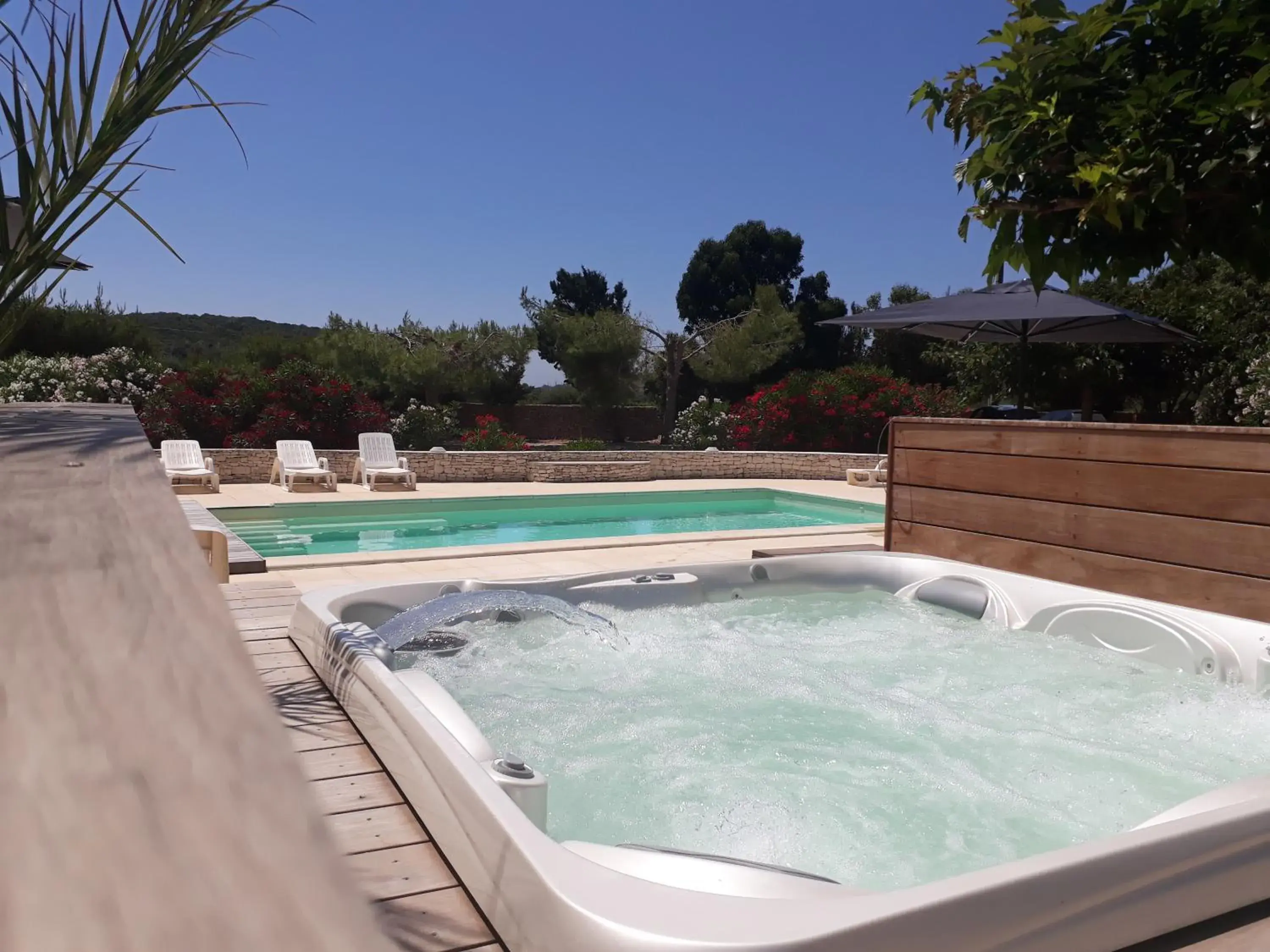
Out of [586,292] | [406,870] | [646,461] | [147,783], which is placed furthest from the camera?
[586,292]

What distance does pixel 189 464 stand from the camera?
40.1 ft

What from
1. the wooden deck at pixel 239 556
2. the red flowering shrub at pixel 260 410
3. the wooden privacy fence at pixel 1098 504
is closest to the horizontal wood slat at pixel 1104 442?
the wooden privacy fence at pixel 1098 504

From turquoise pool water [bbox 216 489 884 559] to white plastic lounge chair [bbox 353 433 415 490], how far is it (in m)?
1.12

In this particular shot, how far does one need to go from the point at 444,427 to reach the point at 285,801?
17819mm

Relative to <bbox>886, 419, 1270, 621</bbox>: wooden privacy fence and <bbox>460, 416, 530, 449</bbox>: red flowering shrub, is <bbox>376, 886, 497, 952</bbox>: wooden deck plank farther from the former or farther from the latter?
<bbox>460, 416, 530, 449</bbox>: red flowering shrub

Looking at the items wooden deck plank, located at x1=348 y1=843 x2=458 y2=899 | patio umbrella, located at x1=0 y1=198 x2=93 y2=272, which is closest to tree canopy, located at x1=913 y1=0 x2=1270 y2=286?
wooden deck plank, located at x1=348 y1=843 x2=458 y2=899

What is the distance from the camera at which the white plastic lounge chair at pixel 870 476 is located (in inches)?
547

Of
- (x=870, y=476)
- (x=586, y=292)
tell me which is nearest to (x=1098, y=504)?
(x=870, y=476)

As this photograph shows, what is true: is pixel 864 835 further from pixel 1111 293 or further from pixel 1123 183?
pixel 1111 293

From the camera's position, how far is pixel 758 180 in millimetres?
27812

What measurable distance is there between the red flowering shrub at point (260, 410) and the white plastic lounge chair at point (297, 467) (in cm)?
173

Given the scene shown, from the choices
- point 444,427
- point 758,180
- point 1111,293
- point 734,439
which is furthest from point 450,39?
point 758,180

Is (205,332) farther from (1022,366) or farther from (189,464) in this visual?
(1022,366)

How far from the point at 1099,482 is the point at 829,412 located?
11875 mm
